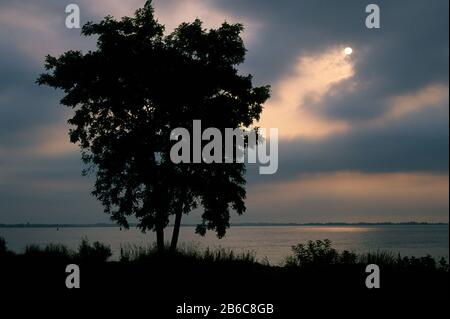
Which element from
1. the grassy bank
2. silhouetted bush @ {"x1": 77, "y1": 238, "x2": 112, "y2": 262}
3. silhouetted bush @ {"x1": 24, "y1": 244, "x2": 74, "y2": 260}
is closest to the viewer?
the grassy bank

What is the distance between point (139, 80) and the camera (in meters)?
21.8

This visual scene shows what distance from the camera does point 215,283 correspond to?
13.8m

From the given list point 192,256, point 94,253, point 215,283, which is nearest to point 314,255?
point 192,256

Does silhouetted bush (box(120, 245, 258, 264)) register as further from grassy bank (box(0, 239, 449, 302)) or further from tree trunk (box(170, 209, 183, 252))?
tree trunk (box(170, 209, 183, 252))

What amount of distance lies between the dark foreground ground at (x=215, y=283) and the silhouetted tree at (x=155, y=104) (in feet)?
14.3

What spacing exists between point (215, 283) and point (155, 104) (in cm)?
1048

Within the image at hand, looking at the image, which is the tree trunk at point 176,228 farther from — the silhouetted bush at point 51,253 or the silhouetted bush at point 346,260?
the silhouetted bush at point 346,260

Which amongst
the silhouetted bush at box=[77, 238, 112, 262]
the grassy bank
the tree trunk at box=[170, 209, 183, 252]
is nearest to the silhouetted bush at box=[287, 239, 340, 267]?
the grassy bank

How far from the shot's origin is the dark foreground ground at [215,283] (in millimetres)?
12156

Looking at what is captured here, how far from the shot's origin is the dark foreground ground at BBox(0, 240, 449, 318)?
12.2 meters

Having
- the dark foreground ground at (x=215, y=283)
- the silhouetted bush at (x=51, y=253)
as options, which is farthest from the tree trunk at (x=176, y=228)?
the silhouetted bush at (x=51, y=253)

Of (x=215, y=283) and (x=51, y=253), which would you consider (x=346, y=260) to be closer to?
(x=215, y=283)

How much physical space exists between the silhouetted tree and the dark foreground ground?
4.36 m

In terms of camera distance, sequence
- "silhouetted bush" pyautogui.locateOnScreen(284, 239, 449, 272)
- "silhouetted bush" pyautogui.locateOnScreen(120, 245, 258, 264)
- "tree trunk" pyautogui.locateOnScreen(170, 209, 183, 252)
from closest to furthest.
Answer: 1. "silhouetted bush" pyautogui.locateOnScreen(284, 239, 449, 272)
2. "silhouetted bush" pyautogui.locateOnScreen(120, 245, 258, 264)
3. "tree trunk" pyautogui.locateOnScreen(170, 209, 183, 252)
